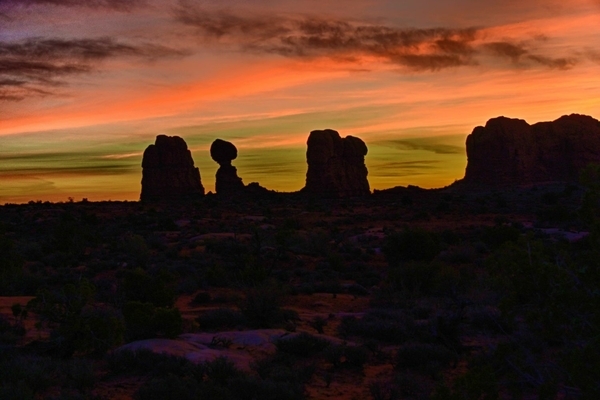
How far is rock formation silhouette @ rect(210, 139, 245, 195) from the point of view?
87.1 m

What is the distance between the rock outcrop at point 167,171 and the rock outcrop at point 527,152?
138ft

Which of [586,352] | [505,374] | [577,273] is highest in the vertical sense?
[577,273]

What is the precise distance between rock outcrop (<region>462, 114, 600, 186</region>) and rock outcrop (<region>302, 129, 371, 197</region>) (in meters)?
16.8

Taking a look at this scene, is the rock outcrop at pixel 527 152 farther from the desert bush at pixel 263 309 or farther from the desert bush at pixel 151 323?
the desert bush at pixel 151 323

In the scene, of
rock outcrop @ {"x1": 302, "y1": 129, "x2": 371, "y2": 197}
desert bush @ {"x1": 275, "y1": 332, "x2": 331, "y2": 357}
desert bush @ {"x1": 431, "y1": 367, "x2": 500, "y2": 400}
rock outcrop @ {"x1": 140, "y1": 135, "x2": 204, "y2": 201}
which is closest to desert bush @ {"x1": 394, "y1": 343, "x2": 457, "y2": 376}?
desert bush @ {"x1": 275, "y1": 332, "x2": 331, "y2": 357}

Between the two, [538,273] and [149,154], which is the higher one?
[149,154]

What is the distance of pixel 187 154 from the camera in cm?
8869

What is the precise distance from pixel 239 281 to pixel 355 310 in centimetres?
443

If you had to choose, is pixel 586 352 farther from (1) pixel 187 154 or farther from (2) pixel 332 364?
(1) pixel 187 154

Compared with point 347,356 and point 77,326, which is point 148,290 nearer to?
point 77,326

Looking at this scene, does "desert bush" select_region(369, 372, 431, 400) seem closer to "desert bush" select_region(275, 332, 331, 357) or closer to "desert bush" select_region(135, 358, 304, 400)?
"desert bush" select_region(135, 358, 304, 400)

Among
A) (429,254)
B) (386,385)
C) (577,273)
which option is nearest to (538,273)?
(577,273)

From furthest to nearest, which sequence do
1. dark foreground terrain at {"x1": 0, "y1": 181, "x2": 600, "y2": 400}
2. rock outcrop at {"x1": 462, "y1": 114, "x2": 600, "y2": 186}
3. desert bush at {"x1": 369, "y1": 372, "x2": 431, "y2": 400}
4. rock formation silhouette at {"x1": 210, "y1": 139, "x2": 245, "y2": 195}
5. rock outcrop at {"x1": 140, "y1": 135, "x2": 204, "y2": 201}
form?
rock formation silhouette at {"x1": 210, "y1": 139, "x2": 245, "y2": 195} → rock outcrop at {"x1": 140, "y1": 135, "x2": 204, "y2": 201} → rock outcrop at {"x1": 462, "y1": 114, "x2": 600, "y2": 186} → desert bush at {"x1": 369, "y1": 372, "x2": 431, "y2": 400} → dark foreground terrain at {"x1": 0, "y1": 181, "x2": 600, "y2": 400}

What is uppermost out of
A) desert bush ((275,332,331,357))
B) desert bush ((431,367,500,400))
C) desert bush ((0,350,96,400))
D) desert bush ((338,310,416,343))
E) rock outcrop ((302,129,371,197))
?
rock outcrop ((302,129,371,197))
